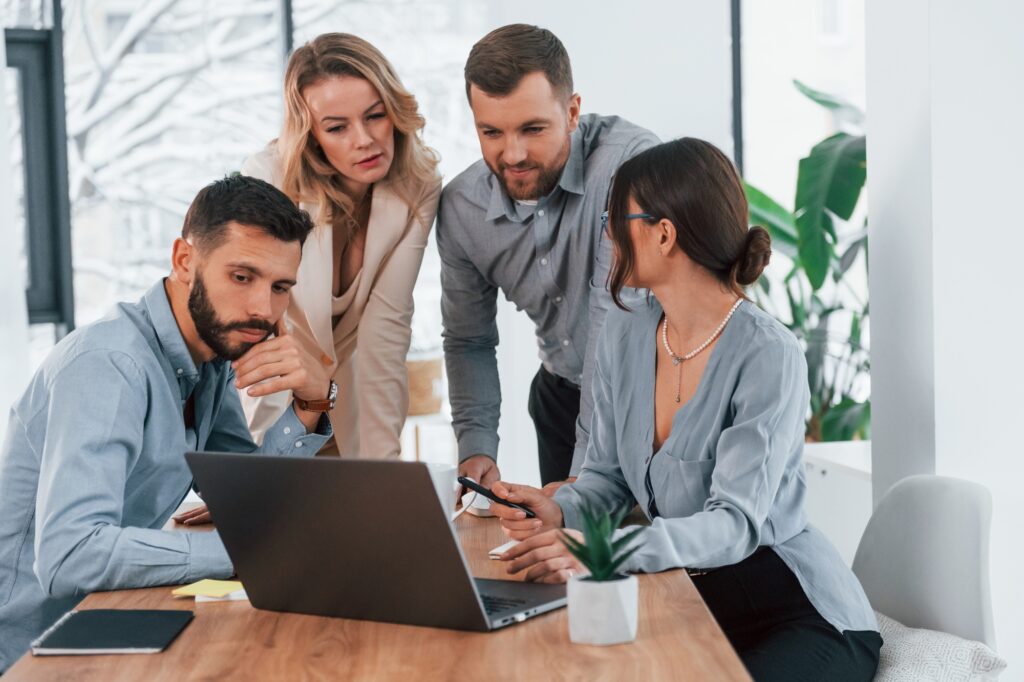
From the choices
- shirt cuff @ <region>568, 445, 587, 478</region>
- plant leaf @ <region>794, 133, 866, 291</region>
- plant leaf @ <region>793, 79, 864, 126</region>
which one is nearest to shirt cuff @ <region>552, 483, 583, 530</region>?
shirt cuff @ <region>568, 445, 587, 478</region>

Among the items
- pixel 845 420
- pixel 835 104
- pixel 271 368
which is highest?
pixel 835 104

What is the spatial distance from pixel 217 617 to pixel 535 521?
1.69 feet

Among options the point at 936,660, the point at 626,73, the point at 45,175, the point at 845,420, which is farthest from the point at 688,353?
the point at 45,175

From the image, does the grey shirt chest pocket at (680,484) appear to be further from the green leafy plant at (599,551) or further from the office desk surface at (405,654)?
the green leafy plant at (599,551)

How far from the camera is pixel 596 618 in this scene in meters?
1.35

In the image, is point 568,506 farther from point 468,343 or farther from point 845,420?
point 845,420

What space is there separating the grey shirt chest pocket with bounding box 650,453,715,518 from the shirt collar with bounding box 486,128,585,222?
87 cm

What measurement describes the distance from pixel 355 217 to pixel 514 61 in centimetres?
57

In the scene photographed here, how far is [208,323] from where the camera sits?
6.62 ft

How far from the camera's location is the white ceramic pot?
4.42 feet

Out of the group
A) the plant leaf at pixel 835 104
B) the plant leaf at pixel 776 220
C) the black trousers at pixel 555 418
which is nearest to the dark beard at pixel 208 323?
the black trousers at pixel 555 418

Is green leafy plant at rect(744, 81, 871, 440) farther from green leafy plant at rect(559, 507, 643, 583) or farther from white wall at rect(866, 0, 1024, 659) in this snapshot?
green leafy plant at rect(559, 507, 643, 583)

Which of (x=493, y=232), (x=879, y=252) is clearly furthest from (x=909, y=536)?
(x=493, y=232)

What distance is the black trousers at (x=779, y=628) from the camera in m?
1.74
